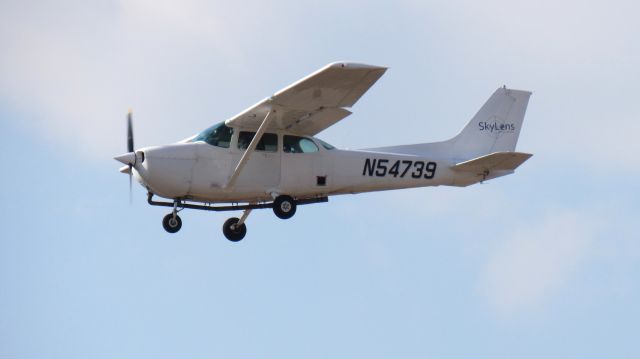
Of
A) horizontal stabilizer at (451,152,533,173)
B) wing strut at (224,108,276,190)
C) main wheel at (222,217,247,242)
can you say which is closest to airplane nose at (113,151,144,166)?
wing strut at (224,108,276,190)

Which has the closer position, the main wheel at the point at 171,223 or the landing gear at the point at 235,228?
the main wheel at the point at 171,223

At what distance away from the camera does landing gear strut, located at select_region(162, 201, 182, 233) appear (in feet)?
75.0

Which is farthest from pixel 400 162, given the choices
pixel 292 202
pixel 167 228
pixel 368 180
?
pixel 167 228

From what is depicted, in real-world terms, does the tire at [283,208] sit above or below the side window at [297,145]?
below

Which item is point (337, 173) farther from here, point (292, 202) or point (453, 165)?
point (453, 165)

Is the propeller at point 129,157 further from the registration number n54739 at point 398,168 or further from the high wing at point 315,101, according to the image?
the registration number n54739 at point 398,168

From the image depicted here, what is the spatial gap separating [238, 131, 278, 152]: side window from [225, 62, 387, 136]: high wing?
0.13 meters

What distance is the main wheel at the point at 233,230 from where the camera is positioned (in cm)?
2433

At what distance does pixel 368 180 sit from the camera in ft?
79.3

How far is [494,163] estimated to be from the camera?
24.4 m

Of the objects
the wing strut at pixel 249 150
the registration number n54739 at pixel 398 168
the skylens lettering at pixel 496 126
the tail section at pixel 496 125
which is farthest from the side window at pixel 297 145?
the skylens lettering at pixel 496 126

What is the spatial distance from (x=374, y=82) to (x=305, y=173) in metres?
3.03

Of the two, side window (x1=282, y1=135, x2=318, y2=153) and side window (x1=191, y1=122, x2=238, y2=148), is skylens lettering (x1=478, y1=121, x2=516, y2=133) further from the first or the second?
side window (x1=191, y1=122, x2=238, y2=148)

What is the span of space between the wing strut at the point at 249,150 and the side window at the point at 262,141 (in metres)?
0.32
